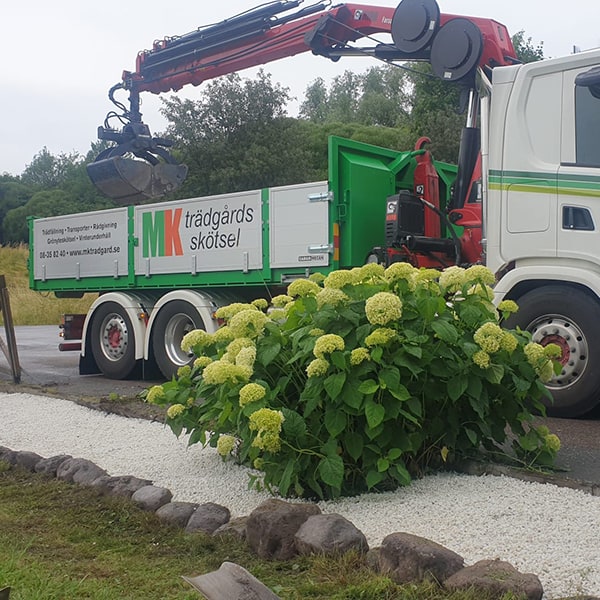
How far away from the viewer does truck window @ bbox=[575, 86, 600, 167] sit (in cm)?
666

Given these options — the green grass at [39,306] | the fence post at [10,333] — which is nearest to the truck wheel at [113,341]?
the fence post at [10,333]

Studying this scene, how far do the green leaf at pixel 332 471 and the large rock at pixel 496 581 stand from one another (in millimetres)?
959

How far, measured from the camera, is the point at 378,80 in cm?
6969

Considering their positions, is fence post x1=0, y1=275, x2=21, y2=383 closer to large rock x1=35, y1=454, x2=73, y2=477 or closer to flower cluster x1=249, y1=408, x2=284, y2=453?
large rock x1=35, y1=454, x2=73, y2=477

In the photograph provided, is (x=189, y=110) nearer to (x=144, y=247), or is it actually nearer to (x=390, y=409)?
(x=144, y=247)

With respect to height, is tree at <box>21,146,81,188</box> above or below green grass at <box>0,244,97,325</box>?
above

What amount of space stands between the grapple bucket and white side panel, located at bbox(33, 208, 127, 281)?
2.16 feet

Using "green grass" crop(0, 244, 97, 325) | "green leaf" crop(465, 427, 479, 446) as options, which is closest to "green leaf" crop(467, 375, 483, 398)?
"green leaf" crop(465, 427, 479, 446)

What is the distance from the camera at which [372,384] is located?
3732mm

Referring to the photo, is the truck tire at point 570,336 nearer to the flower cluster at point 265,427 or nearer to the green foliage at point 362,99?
the flower cluster at point 265,427

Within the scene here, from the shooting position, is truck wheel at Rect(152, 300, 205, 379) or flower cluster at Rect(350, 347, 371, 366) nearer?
flower cluster at Rect(350, 347, 371, 366)

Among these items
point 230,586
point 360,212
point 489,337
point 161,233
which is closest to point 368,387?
point 489,337

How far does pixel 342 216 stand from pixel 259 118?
3323 centimetres

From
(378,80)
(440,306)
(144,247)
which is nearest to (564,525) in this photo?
(440,306)
